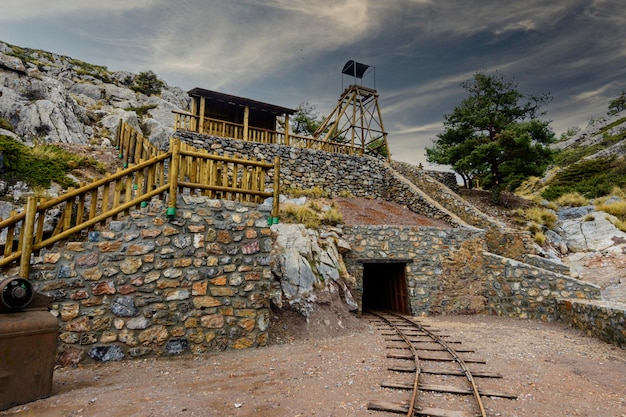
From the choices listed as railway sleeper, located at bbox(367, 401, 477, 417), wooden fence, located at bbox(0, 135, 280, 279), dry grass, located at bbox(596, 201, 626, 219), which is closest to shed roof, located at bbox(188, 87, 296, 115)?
wooden fence, located at bbox(0, 135, 280, 279)

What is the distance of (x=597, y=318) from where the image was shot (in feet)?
26.3

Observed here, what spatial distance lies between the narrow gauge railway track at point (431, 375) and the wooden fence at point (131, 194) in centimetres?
385

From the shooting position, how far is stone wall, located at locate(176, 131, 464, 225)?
15.9 metres

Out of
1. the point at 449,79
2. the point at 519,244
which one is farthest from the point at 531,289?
the point at 449,79

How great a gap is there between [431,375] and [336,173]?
14380mm

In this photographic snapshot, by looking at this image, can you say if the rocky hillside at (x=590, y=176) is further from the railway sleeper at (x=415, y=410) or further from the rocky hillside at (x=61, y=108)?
the rocky hillside at (x=61, y=108)

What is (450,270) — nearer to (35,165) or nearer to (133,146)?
(133,146)

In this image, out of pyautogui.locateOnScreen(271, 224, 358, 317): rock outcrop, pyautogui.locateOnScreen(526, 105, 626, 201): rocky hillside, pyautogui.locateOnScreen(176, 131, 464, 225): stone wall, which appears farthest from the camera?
pyautogui.locateOnScreen(526, 105, 626, 201): rocky hillside

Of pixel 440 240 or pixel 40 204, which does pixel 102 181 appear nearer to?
pixel 40 204

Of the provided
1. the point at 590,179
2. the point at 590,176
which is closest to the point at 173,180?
the point at 590,179

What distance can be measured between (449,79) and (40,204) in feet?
81.7

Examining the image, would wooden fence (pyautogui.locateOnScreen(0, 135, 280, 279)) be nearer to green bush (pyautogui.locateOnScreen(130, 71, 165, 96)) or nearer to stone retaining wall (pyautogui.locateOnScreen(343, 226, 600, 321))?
stone retaining wall (pyautogui.locateOnScreen(343, 226, 600, 321))

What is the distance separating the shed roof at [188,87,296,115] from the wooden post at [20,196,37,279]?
1345 centimetres

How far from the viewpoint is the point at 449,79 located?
22.5 m
